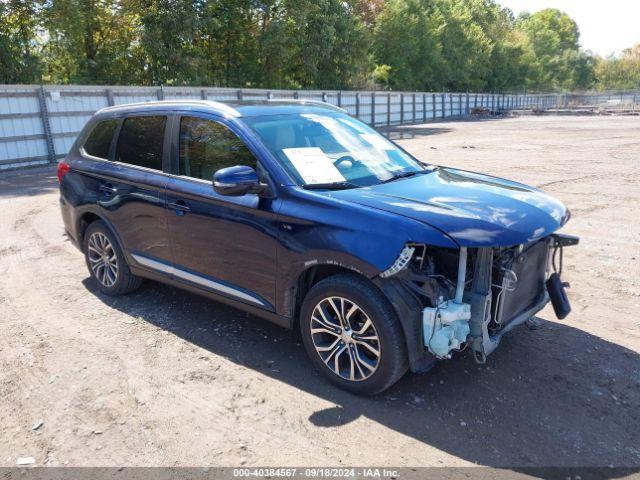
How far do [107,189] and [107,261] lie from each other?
742 millimetres

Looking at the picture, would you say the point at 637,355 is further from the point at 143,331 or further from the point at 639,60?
the point at 639,60

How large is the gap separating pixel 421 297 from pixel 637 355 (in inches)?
Result: 78.7

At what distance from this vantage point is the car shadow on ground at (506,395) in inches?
117

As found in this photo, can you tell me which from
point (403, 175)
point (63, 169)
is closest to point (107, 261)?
point (63, 169)

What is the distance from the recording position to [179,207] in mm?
4270

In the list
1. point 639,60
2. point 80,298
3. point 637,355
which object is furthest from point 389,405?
point 639,60

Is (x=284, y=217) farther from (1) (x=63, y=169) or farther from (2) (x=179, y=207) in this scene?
(1) (x=63, y=169)

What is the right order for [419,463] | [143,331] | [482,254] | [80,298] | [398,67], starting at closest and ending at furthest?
[419,463], [482,254], [143,331], [80,298], [398,67]

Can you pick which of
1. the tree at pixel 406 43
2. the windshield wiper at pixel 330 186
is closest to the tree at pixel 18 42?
the windshield wiper at pixel 330 186

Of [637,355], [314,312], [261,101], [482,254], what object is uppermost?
[261,101]

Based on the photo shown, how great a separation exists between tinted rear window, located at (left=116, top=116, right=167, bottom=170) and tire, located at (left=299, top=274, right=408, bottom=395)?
1.95 meters

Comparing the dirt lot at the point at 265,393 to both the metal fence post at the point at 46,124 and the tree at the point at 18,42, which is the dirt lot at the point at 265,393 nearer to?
A: the metal fence post at the point at 46,124

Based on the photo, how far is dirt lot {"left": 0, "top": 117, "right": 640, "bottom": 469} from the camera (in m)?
2.98

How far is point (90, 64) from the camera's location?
1245 inches
